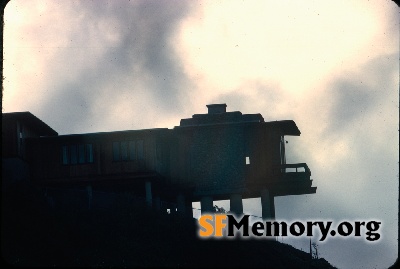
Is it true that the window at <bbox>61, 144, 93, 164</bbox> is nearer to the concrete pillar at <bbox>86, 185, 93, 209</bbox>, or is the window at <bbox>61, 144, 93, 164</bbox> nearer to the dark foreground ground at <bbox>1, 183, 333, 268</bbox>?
the concrete pillar at <bbox>86, 185, 93, 209</bbox>

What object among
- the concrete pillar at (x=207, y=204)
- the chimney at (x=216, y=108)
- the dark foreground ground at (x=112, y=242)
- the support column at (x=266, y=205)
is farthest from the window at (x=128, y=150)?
the support column at (x=266, y=205)

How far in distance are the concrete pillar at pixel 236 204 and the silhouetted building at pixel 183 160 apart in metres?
0.08

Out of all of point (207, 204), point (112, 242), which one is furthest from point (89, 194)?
point (207, 204)

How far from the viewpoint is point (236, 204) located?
54156mm

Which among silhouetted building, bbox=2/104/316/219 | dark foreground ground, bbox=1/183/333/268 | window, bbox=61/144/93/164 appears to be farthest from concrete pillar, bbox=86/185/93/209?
window, bbox=61/144/93/164

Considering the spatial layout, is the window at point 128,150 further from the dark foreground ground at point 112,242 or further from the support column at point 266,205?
the support column at point 266,205

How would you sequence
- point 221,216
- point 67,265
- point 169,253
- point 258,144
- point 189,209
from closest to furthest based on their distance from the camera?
point 67,265
point 169,253
point 221,216
point 258,144
point 189,209

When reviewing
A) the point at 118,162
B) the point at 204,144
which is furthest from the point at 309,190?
the point at 118,162

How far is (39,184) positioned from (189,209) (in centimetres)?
1420

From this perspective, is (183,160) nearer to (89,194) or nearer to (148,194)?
(148,194)

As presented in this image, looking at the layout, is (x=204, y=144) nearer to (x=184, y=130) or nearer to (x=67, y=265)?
(x=184, y=130)

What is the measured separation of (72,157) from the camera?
1994 inches

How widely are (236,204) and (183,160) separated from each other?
5.54 metres

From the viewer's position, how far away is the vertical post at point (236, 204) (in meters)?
53.8
